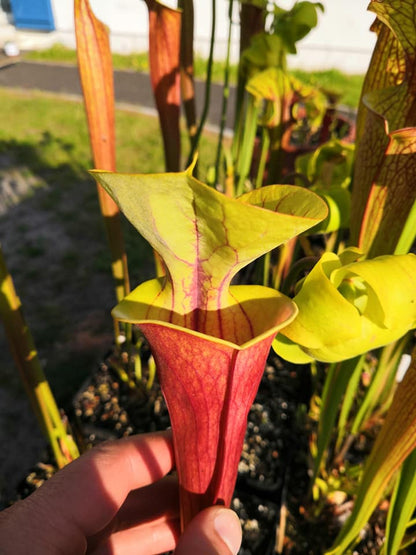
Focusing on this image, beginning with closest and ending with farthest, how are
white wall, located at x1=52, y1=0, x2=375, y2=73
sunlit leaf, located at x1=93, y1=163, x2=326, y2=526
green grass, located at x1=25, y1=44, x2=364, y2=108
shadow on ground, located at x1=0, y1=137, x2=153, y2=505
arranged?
sunlit leaf, located at x1=93, y1=163, x2=326, y2=526, shadow on ground, located at x1=0, y1=137, x2=153, y2=505, green grass, located at x1=25, y1=44, x2=364, y2=108, white wall, located at x1=52, y1=0, x2=375, y2=73

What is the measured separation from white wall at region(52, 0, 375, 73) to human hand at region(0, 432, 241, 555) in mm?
6079

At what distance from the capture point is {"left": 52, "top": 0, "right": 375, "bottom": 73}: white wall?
5.84 m

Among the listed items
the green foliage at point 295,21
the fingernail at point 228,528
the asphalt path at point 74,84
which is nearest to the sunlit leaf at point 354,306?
the fingernail at point 228,528

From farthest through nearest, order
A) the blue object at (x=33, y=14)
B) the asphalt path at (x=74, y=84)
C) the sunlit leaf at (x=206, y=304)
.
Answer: the blue object at (x=33, y=14) → the asphalt path at (x=74, y=84) → the sunlit leaf at (x=206, y=304)

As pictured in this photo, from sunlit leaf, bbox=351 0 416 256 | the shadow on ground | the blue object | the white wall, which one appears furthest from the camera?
the blue object

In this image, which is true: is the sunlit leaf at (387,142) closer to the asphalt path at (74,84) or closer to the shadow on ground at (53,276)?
the shadow on ground at (53,276)

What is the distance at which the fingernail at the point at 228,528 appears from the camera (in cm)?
49

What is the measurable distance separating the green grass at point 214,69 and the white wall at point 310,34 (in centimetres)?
34

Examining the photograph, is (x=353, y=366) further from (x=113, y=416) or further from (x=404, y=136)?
(x=113, y=416)

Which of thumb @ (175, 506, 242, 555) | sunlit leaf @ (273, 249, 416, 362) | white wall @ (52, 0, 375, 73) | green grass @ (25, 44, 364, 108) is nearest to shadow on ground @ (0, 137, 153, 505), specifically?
thumb @ (175, 506, 242, 555)

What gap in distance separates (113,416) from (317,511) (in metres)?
0.54

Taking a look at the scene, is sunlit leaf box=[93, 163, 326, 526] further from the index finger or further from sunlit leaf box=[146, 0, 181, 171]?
sunlit leaf box=[146, 0, 181, 171]

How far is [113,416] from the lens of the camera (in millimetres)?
1060

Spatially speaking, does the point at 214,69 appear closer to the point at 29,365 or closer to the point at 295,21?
the point at 295,21
